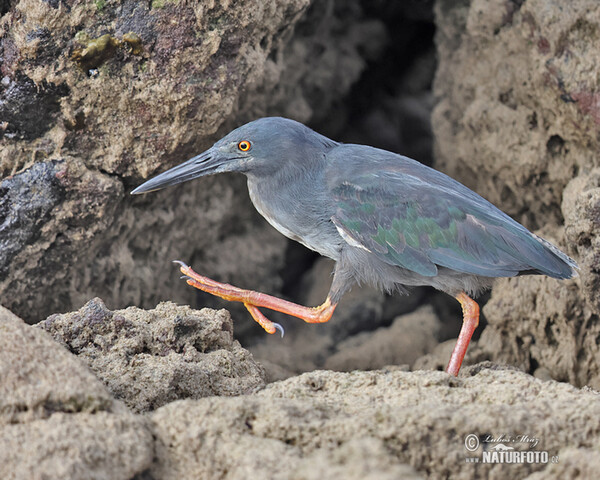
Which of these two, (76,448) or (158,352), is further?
(158,352)

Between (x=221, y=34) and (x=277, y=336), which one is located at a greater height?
(x=221, y=34)

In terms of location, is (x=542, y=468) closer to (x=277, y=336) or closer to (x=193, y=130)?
(x=193, y=130)

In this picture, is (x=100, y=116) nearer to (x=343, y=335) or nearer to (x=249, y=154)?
(x=249, y=154)

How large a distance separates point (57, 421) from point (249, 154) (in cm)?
203

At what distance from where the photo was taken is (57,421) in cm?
217

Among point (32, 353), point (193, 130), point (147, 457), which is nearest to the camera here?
point (147, 457)

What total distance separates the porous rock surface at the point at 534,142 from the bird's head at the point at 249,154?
1.57 metres

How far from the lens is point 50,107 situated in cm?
389

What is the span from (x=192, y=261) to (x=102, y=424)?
Answer: 10.4 feet

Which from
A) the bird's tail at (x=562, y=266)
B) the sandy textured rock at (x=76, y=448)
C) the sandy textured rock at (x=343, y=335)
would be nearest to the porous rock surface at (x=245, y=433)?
the sandy textured rock at (x=76, y=448)

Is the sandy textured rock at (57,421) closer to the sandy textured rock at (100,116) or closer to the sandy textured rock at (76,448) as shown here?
the sandy textured rock at (76,448)

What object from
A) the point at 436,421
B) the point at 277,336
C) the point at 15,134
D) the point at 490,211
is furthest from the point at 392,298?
the point at 436,421

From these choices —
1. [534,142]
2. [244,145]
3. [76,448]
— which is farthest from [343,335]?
[76,448]

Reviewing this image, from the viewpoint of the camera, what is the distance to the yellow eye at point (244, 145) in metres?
3.82
